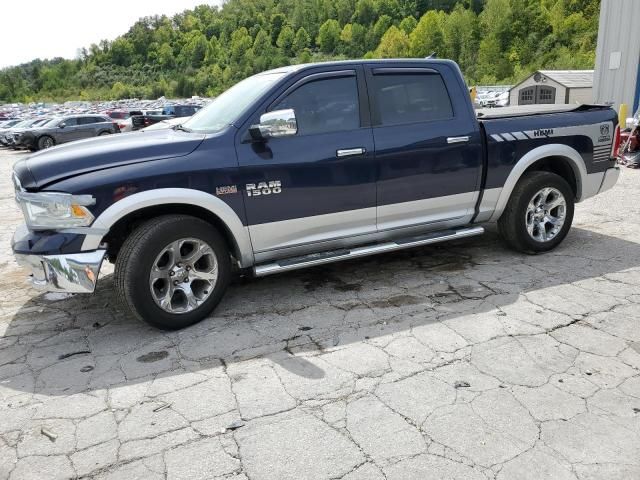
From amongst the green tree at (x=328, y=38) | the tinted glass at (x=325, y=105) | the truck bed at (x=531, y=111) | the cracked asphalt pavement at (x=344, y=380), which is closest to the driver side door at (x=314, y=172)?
the tinted glass at (x=325, y=105)

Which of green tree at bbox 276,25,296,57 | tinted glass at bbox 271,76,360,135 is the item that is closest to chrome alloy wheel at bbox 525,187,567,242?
tinted glass at bbox 271,76,360,135

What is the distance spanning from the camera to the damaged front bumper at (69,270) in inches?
141

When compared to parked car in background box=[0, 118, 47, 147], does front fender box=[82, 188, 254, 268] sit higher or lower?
higher

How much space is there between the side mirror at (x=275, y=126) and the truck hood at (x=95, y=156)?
42 centimetres

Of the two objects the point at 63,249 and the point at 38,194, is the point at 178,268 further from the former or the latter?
the point at 38,194

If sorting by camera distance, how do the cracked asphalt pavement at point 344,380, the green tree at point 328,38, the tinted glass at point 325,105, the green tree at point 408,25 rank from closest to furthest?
the cracked asphalt pavement at point 344,380 < the tinted glass at point 325,105 < the green tree at point 408,25 < the green tree at point 328,38

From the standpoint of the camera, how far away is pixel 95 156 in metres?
3.72

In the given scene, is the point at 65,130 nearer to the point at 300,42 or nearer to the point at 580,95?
the point at 580,95

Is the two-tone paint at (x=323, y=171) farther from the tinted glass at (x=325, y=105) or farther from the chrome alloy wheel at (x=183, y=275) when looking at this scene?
the chrome alloy wheel at (x=183, y=275)

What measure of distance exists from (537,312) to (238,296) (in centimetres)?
239

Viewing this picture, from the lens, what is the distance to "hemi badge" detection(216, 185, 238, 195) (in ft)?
12.8

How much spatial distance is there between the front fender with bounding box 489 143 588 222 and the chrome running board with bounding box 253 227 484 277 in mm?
390

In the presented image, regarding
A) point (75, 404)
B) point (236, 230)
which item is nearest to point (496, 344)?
point (236, 230)

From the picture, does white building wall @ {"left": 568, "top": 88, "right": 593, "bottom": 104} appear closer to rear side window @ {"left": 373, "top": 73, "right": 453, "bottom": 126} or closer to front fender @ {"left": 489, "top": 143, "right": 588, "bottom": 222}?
front fender @ {"left": 489, "top": 143, "right": 588, "bottom": 222}
